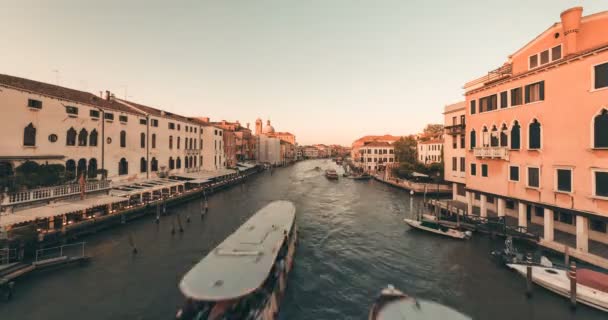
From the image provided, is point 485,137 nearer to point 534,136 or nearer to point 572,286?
point 534,136

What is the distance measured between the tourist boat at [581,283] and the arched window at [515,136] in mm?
9079

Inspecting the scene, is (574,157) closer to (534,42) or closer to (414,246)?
(534,42)

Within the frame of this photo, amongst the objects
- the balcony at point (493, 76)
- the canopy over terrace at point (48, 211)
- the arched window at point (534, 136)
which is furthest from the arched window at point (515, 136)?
the canopy over terrace at point (48, 211)

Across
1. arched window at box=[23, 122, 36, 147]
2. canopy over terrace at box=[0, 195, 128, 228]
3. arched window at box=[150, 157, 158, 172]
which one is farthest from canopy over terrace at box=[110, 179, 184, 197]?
arched window at box=[23, 122, 36, 147]

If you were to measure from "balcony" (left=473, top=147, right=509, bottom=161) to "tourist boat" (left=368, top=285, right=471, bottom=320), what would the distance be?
1659 cm

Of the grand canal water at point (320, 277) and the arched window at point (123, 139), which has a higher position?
the arched window at point (123, 139)

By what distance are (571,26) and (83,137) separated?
42709mm

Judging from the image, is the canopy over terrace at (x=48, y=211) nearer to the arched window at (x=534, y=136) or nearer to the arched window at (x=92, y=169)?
the arched window at (x=92, y=169)

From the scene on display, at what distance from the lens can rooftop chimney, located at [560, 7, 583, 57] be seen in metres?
16.8

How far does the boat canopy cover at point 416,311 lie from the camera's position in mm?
8203

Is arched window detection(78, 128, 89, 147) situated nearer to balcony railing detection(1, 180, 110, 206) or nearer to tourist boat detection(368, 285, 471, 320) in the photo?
balcony railing detection(1, 180, 110, 206)

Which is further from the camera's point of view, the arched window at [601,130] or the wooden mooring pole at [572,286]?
the arched window at [601,130]

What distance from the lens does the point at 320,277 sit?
53.7 feet

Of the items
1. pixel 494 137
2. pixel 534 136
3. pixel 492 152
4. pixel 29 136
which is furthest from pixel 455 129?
pixel 29 136
